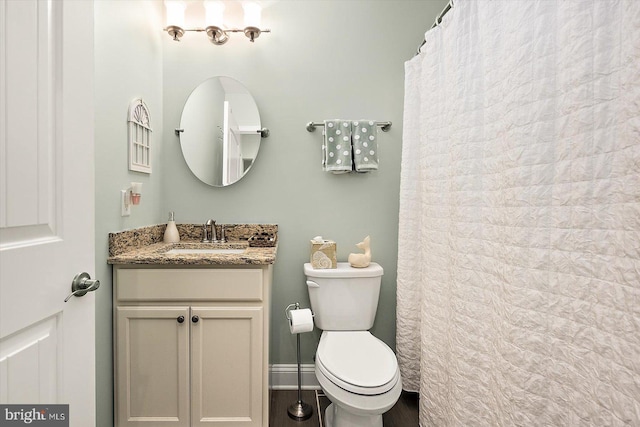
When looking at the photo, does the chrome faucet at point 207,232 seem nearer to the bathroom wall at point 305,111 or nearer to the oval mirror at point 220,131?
the bathroom wall at point 305,111

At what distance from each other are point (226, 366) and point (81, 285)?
915mm

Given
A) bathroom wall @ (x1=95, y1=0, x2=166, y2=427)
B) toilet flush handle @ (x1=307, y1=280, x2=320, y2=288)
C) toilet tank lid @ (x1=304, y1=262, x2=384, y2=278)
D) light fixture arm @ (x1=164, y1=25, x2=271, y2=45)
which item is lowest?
toilet flush handle @ (x1=307, y1=280, x2=320, y2=288)

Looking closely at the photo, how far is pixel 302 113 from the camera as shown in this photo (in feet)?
7.11

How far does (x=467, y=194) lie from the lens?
4.37 feet

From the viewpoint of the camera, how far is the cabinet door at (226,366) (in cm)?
163

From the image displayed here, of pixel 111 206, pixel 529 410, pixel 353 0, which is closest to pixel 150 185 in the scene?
pixel 111 206

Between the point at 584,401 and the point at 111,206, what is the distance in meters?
1.72

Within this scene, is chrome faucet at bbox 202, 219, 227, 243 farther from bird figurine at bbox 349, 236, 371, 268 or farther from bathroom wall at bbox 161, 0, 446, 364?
bird figurine at bbox 349, 236, 371, 268

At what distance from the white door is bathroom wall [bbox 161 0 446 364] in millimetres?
1224

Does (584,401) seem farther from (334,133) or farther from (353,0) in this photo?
(353,0)

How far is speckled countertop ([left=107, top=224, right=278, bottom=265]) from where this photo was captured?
157 centimetres

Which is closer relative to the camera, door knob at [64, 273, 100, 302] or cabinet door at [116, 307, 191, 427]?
door knob at [64, 273, 100, 302]

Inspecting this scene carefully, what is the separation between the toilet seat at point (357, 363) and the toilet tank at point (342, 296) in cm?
7

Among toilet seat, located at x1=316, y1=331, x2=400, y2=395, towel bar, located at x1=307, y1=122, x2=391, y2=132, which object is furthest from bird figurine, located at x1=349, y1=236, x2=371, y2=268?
towel bar, located at x1=307, y1=122, x2=391, y2=132
